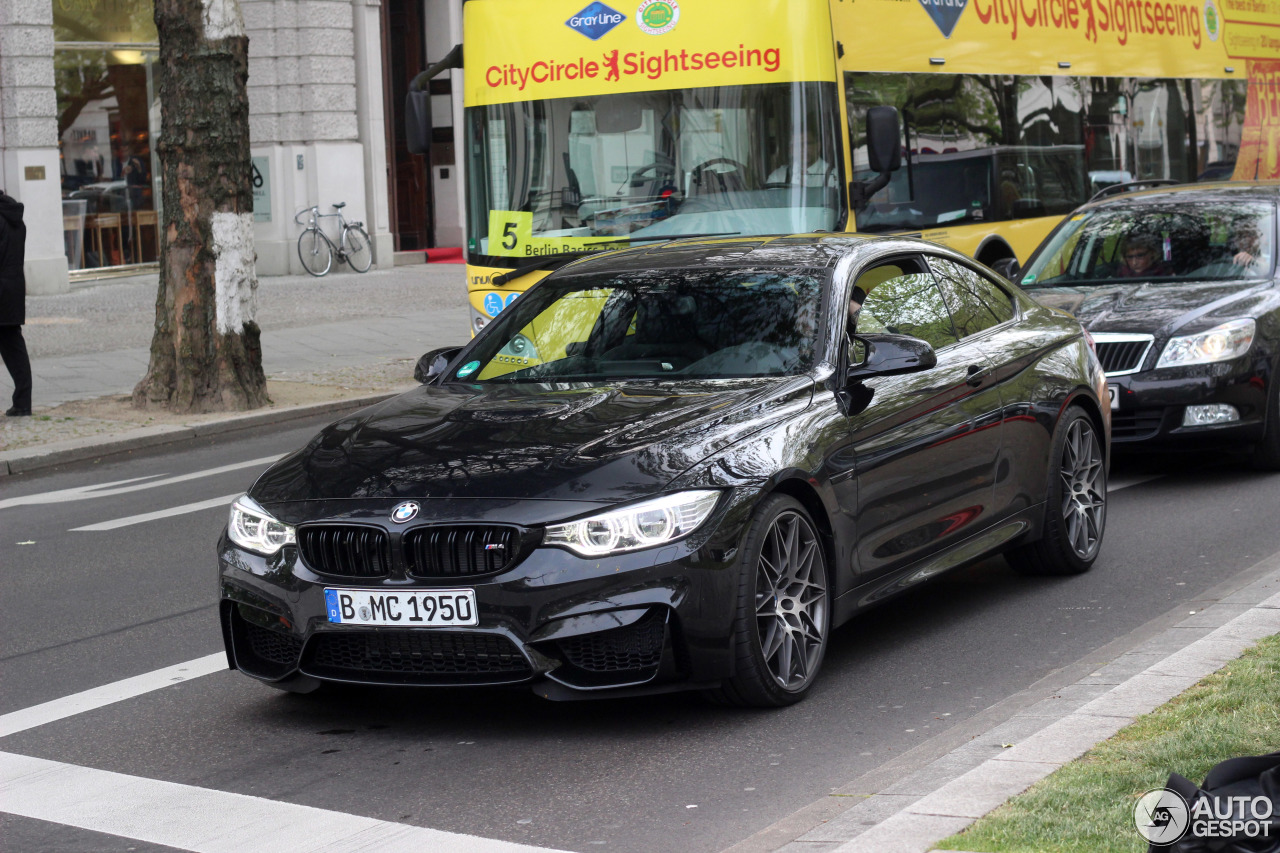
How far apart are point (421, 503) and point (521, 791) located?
0.91 m

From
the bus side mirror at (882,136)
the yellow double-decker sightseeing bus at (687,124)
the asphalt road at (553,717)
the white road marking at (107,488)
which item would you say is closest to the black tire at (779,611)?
the asphalt road at (553,717)

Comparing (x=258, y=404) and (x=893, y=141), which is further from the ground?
(x=893, y=141)

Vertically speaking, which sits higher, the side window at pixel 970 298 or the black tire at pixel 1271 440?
the side window at pixel 970 298

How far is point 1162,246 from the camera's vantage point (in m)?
10.8

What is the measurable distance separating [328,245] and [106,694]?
23.4 meters

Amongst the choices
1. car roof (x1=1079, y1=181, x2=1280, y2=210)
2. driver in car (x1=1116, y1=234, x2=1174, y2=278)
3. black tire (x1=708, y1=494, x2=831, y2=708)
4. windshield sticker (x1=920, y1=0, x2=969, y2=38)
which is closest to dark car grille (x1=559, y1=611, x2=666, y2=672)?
black tire (x1=708, y1=494, x2=831, y2=708)

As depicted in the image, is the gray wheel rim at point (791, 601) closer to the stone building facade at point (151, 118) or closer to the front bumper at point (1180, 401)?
the front bumper at point (1180, 401)

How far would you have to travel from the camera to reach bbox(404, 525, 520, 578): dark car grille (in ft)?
16.8

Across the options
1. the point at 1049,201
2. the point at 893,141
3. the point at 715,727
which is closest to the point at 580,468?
the point at 715,727

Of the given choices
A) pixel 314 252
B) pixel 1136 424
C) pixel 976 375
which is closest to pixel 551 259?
pixel 1136 424

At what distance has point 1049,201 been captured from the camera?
1562 cm

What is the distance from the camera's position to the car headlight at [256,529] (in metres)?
5.39

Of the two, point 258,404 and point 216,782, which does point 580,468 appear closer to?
point 216,782

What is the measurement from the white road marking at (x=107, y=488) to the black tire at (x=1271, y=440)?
21.1 ft
